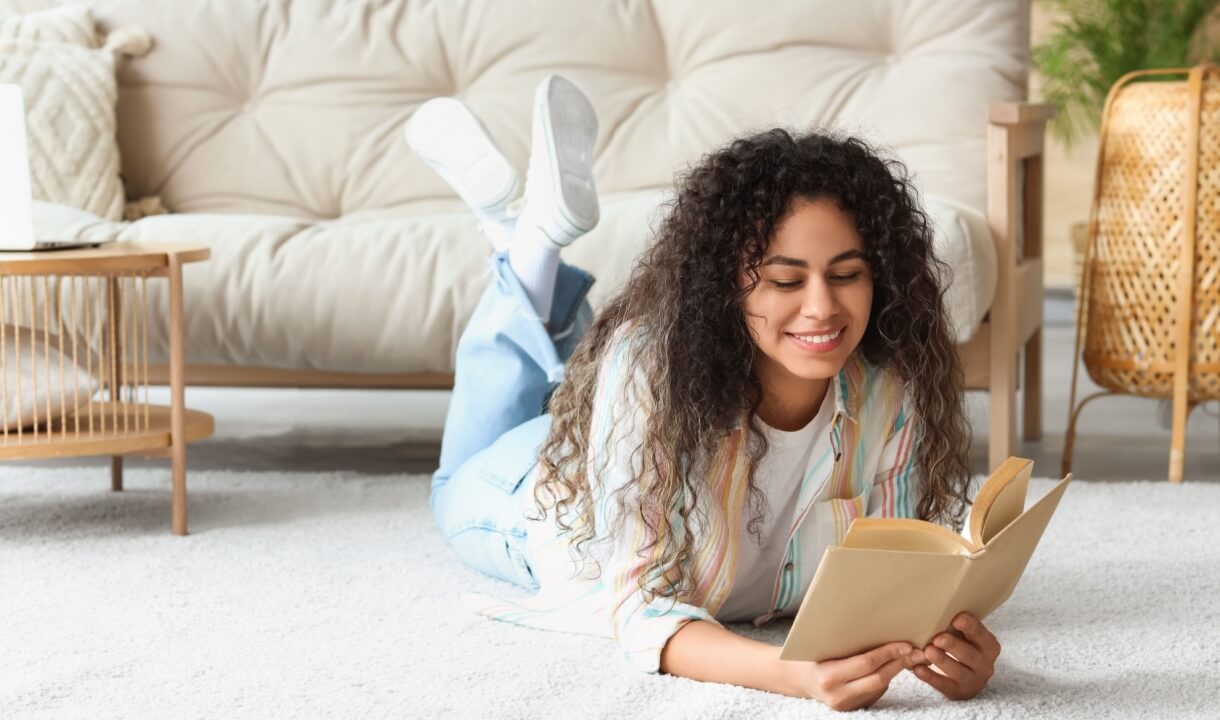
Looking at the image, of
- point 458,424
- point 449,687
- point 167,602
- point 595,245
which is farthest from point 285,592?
point 595,245

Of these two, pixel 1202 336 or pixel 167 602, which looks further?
pixel 1202 336

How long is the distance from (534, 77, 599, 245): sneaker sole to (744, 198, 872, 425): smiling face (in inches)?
17.7

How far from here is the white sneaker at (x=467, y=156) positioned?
1777 mm

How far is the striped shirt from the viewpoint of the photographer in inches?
49.0

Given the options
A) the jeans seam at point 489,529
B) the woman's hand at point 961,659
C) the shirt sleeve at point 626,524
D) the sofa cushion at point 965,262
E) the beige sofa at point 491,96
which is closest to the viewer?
the woman's hand at point 961,659

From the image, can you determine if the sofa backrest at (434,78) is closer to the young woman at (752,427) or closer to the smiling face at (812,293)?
the young woman at (752,427)

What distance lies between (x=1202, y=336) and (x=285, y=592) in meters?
1.38

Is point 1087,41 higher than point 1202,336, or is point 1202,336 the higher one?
point 1087,41

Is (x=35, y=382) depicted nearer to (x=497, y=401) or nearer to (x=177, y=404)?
(x=177, y=404)

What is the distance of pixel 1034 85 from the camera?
4480 millimetres

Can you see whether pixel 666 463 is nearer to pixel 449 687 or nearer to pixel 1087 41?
pixel 449 687

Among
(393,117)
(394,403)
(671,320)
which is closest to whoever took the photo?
(671,320)

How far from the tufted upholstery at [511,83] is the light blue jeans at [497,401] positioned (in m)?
0.69

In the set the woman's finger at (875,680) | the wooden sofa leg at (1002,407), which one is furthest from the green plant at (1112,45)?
the woman's finger at (875,680)
